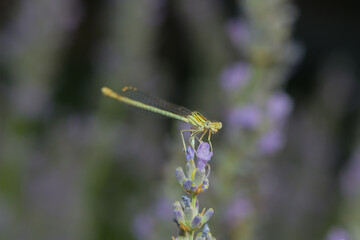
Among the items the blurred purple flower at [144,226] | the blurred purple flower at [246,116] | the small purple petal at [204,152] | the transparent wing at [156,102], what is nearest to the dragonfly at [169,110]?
the transparent wing at [156,102]

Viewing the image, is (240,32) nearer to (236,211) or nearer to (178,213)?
(236,211)

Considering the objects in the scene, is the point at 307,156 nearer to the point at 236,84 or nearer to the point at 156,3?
the point at 156,3

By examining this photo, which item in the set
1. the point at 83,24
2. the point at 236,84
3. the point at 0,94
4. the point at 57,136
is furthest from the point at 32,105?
the point at 83,24

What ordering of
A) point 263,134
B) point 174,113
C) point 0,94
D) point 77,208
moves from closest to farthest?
1. point 174,113
2. point 263,134
3. point 77,208
4. point 0,94

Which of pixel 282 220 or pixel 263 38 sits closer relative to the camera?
pixel 263 38

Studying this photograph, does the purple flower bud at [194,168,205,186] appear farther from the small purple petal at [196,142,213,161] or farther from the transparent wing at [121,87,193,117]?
the transparent wing at [121,87,193,117]

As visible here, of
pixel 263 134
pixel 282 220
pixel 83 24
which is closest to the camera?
pixel 263 134
